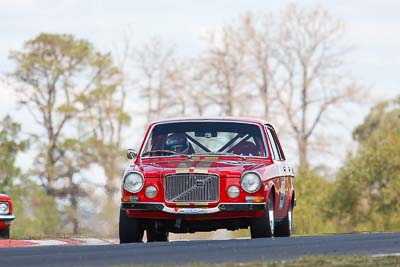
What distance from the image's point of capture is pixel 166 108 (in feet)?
220

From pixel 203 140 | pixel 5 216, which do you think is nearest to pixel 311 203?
pixel 5 216

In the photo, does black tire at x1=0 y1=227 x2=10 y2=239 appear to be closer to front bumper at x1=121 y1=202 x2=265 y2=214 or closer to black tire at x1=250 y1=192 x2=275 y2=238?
front bumper at x1=121 y1=202 x2=265 y2=214

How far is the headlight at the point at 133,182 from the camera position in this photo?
17781mm

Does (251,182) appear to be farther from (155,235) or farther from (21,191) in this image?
(21,191)

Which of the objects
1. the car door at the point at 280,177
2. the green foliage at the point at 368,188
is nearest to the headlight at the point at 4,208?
the car door at the point at 280,177

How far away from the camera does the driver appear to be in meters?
18.9

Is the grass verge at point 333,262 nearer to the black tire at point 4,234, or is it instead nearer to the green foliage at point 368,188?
the black tire at point 4,234

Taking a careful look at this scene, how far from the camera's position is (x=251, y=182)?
1777cm

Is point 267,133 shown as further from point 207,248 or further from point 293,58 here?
point 293,58

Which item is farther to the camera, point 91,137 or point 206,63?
point 206,63

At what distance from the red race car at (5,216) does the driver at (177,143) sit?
15.6 feet

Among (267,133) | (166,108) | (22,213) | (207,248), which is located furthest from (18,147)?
(207,248)

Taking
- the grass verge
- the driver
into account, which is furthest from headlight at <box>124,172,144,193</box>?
the grass verge

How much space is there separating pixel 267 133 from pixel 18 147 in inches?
1611
